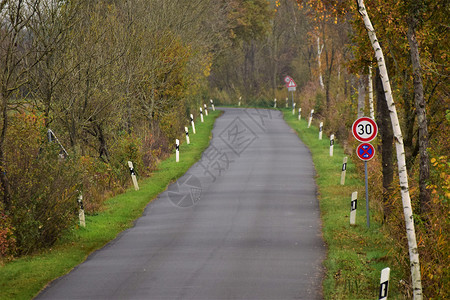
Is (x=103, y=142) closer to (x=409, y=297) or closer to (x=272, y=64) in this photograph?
(x=409, y=297)

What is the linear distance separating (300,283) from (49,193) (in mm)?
6245

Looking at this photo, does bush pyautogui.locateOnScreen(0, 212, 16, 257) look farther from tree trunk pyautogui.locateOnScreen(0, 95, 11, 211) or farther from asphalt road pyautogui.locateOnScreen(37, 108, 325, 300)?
asphalt road pyautogui.locateOnScreen(37, 108, 325, 300)

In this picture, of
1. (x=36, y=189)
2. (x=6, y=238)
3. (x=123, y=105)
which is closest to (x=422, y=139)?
(x=36, y=189)

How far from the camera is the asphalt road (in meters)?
12.0

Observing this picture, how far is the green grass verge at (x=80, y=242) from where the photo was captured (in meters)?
12.7

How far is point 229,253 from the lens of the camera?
14500 mm

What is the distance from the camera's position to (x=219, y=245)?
50.2 ft

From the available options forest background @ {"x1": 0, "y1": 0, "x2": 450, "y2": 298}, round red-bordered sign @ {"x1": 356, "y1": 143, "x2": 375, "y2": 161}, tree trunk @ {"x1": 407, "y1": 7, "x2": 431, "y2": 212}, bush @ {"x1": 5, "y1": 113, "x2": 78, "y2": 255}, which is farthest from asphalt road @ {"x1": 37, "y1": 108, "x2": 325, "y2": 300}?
tree trunk @ {"x1": 407, "y1": 7, "x2": 431, "y2": 212}

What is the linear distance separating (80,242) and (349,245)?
242 inches

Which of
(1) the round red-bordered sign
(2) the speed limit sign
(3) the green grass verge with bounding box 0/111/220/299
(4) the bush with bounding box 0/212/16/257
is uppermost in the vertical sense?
(2) the speed limit sign

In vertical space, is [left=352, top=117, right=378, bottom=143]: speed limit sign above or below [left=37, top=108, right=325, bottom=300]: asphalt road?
above

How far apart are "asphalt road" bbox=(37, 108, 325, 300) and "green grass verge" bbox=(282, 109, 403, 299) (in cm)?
30

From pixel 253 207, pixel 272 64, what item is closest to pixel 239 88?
pixel 272 64

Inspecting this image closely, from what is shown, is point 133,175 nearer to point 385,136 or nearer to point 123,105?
point 123,105
